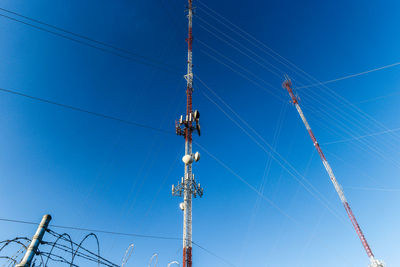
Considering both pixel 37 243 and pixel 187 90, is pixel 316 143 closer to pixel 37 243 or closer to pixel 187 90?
pixel 187 90

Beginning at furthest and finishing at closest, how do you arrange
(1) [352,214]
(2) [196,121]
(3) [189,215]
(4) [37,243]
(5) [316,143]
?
(5) [316,143] < (1) [352,214] < (2) [196,121] < (3) [189,215] < (4) [37,243]

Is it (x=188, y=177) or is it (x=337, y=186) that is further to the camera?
(x=337, y=186)

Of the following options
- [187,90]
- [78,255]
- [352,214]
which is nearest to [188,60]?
[187,90]

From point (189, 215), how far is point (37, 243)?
10952 millimetres

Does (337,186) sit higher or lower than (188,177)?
higher

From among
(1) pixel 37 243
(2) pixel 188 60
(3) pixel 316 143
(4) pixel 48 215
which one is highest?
(3) pixel 316 143

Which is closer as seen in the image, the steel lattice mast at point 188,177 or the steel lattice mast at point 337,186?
the steel lattice mast at point 188,177

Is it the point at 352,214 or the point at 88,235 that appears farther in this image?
the point at 352,214

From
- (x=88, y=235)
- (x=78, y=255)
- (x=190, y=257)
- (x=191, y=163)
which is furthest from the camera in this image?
(x=191, y=163)

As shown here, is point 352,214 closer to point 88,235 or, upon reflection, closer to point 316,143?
point 316,143

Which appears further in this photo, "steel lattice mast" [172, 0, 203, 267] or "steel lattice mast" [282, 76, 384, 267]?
"steel lattice mast" [282, 76, 384, 267]

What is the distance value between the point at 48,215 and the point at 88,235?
225 centimetres

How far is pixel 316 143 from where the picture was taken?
36219 mm

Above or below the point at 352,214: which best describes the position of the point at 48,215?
below
